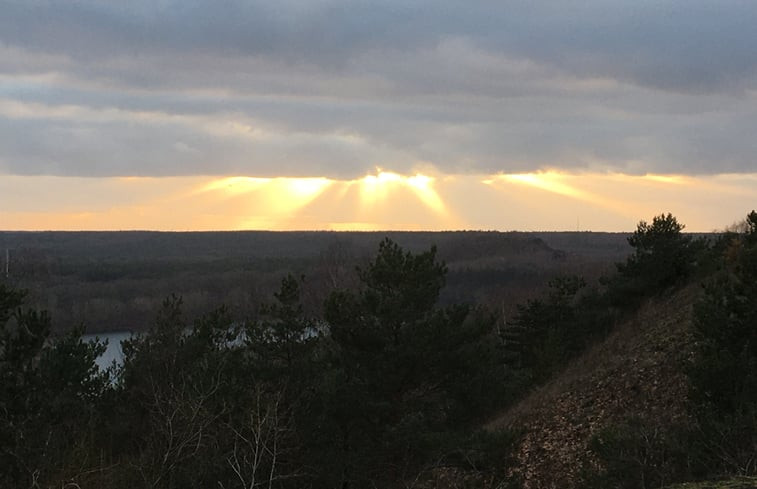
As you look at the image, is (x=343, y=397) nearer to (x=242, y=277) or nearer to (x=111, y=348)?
(x=111, y=348)

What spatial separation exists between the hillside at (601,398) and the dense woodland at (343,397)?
0.70 meters

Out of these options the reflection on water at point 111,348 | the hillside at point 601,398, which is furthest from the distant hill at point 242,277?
the hillside at point 601,398

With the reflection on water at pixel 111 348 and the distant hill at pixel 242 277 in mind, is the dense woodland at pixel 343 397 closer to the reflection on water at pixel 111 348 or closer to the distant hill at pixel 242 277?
the reflection on water at pixel 111 348

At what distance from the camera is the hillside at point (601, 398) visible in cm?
1684

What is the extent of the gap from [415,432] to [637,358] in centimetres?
882

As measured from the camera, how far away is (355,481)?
16.8m

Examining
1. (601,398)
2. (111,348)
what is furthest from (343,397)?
(111,348)

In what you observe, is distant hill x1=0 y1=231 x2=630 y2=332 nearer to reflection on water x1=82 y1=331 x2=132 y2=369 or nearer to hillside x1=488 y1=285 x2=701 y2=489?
reflection on water x1=82 y1=331 x2=132 y2=369

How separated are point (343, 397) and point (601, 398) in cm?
784

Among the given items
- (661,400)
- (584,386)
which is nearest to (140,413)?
(584,386)

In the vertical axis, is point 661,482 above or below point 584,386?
above

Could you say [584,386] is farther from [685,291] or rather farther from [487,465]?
[685,291]

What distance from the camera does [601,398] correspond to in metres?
19.6

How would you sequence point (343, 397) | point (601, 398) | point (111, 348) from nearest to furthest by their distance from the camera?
1. point (343, 397)
2. point (601, 398)
3. point (111, 348)
